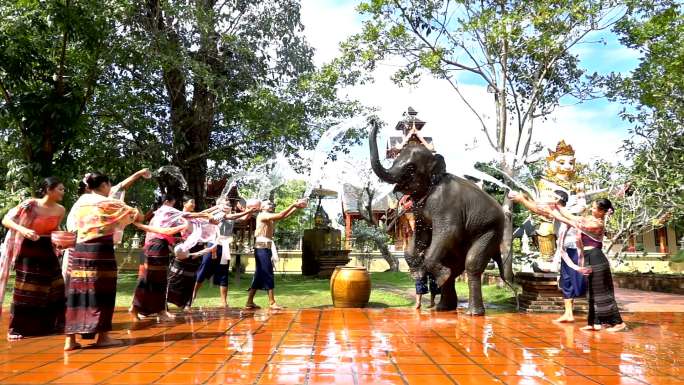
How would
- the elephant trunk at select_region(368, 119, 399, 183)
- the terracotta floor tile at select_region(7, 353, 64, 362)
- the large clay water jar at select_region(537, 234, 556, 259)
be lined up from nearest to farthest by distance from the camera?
the terracotta floor tile at select_region(7, 353, 64, 362)
the elephant trunk at select_region(368, 119, 399, 183)
the large clay water jar at select_region(537, 234, 556, 259)

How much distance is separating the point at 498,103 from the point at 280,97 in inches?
210

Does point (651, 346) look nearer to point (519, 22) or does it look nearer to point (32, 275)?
point (32, 275)

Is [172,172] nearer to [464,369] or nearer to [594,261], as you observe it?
[594,261]

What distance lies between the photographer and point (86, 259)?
15.0 ft

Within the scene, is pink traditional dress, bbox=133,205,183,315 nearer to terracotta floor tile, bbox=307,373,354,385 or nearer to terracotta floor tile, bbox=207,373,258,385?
terracotta floor tile, bbox=207,373,258,385

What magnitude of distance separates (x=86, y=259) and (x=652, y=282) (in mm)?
13158

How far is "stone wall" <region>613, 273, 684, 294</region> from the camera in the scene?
39.3 ft

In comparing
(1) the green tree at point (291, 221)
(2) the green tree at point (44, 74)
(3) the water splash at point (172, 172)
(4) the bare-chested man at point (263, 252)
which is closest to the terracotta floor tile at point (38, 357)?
(4) the bare-chested man at point (263, 252)

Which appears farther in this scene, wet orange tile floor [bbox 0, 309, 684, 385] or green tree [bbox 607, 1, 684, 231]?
green tree [bbox 607, 1, 684, 231]

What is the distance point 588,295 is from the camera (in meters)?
5.86

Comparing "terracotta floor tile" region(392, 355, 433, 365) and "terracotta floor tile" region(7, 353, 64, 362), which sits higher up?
"terracotta floor tile" region(7, 353, 64, 362)

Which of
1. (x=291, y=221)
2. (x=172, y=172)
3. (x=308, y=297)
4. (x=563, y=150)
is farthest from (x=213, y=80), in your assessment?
(x=291, y=221)

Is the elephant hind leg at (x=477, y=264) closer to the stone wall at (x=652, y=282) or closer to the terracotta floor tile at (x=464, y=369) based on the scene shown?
the terracotta floor tile at (x=464, y=369)

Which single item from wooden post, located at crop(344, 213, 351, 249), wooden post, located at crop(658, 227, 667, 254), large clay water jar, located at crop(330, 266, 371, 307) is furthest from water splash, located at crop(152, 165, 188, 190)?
wooden post, located at crop(658, 227, 667, 254)
